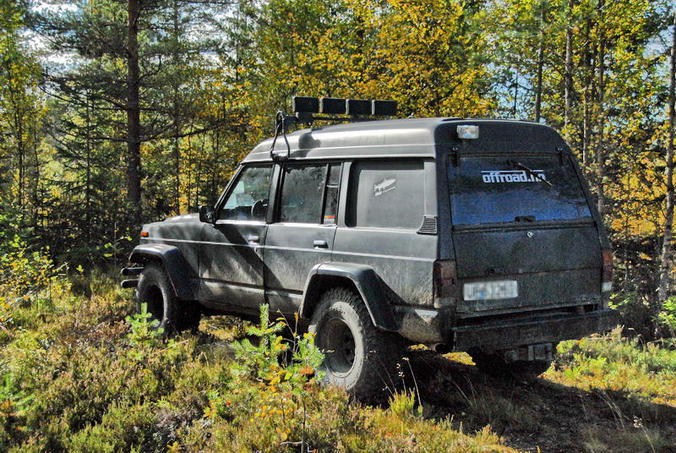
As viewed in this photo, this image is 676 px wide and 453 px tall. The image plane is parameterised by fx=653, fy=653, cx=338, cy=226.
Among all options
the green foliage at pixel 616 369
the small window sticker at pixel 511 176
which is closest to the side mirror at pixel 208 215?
the small window sticker at pixel 511 176

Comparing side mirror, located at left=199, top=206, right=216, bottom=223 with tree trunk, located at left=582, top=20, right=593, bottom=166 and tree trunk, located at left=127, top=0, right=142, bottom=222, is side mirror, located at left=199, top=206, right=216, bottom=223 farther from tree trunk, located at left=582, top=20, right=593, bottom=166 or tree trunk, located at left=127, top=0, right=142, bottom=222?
tree trunk, located at left=582, top=20, right=593, bottom=166

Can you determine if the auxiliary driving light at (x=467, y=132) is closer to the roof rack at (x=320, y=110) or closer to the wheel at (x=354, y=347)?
the wheel at (x=354, y=347)

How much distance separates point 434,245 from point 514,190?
0.87 meters

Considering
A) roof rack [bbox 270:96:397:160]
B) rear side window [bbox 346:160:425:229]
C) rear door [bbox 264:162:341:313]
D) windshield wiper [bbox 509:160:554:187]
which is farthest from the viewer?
roof rack [bbox 270:96:397:160]

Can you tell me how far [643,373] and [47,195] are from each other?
1145 centimetres

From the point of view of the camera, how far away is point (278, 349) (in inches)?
160

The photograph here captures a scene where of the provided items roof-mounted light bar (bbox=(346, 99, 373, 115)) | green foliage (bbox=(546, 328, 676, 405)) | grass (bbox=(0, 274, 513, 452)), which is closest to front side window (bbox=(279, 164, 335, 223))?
roof-mounted light bar (bbox=(346, 99, 373, 115))

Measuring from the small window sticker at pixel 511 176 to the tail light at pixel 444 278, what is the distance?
2.51 feet

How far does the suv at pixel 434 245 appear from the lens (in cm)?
438

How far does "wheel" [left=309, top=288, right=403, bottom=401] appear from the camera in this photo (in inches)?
183

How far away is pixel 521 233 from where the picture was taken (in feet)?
15.1

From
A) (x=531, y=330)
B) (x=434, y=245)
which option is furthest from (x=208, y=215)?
(x=531, y=330)

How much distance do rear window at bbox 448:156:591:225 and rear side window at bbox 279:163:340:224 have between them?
1149 mm

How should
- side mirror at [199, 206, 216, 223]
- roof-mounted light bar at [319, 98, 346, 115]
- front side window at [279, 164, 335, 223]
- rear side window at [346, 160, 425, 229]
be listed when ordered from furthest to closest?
side mirror at [199, 206, 216, 223] → roof-mounted light bar at [319, 98, 346, 115] → front side window at [279, 164, 335, 223] → rear side window at [346, 160, 425, 229]
